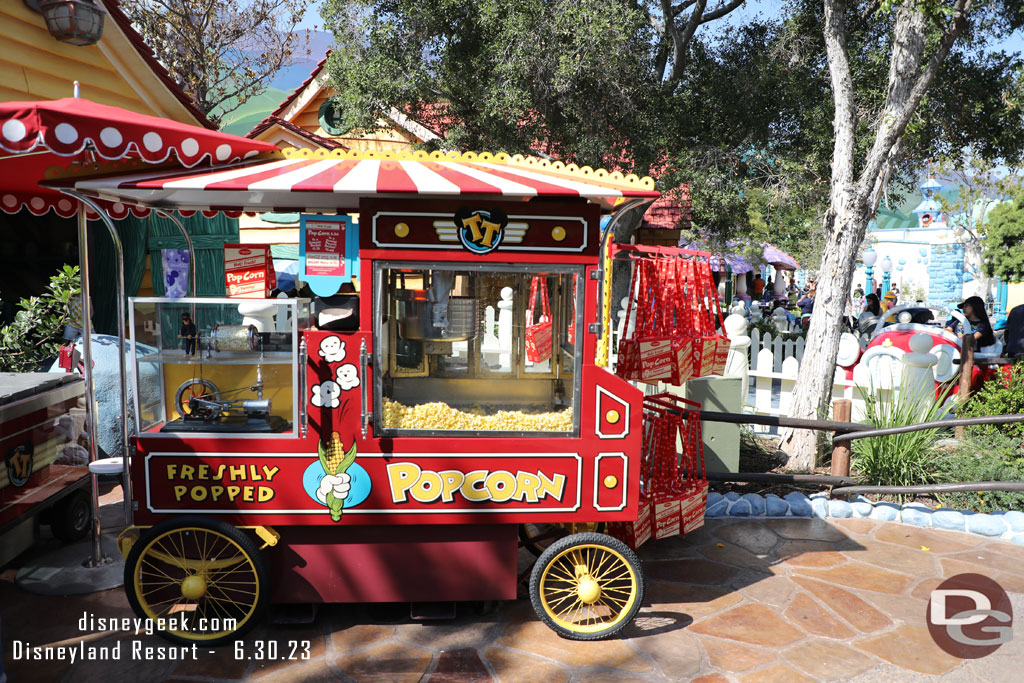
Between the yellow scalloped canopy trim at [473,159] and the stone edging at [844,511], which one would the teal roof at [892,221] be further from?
the yellow scalloped canopy trim at [473,159]

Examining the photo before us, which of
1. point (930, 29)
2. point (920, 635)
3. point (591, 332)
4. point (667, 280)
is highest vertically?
point (930, 29)

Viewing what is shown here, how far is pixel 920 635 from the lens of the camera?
166 inches

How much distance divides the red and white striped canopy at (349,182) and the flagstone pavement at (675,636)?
8.28 feet

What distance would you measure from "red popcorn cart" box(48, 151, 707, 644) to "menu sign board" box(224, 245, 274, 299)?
0.19 m

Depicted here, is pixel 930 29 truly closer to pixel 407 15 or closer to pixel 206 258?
pixel 407 15

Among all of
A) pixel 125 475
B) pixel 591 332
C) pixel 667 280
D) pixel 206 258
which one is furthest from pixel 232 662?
pixel 206 258

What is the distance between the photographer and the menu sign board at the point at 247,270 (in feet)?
14.0

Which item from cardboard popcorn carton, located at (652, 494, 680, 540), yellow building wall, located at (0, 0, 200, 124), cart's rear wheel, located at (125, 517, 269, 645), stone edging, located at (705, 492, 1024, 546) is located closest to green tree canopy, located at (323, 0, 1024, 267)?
yellow building wall, located at (0, 0, 200, 124)

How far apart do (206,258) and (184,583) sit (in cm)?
716

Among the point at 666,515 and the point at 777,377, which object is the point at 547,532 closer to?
the point at 666,515

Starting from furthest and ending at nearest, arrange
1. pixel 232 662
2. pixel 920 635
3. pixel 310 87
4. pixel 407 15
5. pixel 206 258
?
1. pixel 310 87
2. pixel 206 258
3. pixel 407 15
4. pixel 920 635
5. pixel 232 662

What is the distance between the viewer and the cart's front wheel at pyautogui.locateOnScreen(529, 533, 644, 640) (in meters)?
4.07

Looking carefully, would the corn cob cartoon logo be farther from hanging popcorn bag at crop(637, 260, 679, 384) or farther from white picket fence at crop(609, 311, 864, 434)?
white picket fence at crop(609, 311, 864, 434)

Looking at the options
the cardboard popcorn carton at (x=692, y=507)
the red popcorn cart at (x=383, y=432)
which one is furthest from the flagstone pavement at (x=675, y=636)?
the cardboard popcorn carton at (x=692, y=507)
